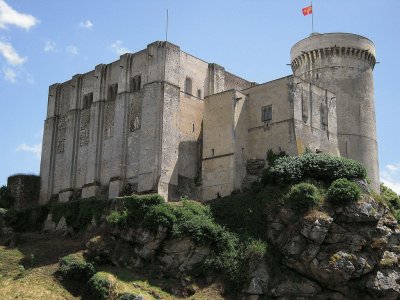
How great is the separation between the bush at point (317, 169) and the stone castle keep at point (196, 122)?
112 inches

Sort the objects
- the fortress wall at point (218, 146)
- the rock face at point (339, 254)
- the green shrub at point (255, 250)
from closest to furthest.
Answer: the rock face at point (339, 254) < the green shrub at point (255, 250) < the fortress wall at point (218, 146)

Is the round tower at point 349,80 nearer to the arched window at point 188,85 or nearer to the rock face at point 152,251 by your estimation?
the arched window at point 188,85

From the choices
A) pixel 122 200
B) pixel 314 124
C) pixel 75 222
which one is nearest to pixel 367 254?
pixel 314 124

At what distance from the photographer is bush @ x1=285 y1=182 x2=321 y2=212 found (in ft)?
138

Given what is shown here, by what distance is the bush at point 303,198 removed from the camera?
42.1 metres

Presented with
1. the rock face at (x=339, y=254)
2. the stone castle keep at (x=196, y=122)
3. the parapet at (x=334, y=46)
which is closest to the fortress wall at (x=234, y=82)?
the stone castle keep at (x=196, y=122)

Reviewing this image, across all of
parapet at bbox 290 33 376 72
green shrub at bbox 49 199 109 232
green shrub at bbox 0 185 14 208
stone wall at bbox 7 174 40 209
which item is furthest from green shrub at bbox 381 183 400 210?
green shrub at bbox 0 185 14 208

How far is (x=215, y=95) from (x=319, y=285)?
53.0 ft

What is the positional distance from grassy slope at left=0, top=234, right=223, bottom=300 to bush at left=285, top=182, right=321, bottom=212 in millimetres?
7024

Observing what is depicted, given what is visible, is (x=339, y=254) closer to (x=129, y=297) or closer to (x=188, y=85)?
(x=129, y=297)

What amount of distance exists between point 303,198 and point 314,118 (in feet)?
30.0

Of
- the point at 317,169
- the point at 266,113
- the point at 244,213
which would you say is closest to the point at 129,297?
the point at 244,213

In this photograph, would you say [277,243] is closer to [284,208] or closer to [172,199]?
[284,208]

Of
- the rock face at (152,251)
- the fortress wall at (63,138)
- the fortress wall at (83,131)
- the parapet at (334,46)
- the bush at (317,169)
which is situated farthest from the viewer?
the fortress wall at (63,138)
